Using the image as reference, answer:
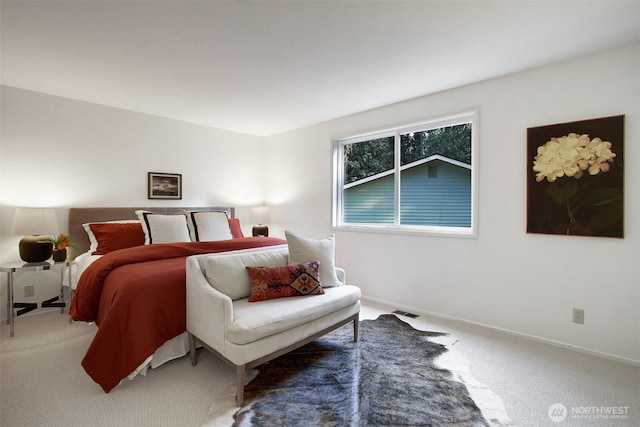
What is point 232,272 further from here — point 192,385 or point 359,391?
point 359,391

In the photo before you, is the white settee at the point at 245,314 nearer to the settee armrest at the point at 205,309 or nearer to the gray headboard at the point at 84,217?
the settee armrest at the point at 205,309

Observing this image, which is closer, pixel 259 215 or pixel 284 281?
pixel 284 281

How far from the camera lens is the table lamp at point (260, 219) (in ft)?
16.0

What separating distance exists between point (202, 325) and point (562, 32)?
3.22 m

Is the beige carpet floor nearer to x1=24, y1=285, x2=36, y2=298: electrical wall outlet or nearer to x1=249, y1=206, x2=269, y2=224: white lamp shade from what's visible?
x1=24, y1=285, x2=36, y2=298: electrical wall outlet

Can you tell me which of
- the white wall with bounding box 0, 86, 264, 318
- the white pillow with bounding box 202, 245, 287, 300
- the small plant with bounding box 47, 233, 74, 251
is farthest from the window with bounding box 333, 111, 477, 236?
the small plant with bounding box 47, 233, 74, 251

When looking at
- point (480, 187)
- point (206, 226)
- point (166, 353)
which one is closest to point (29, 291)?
point (206, 226)

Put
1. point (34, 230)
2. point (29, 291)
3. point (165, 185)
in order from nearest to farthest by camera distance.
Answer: point (34, 230) → point (29, 291) → point (165, 185)

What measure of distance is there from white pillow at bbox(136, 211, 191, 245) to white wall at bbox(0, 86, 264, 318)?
71 centimetres

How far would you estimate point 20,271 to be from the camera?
3.27 meters

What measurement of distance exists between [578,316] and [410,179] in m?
2.01

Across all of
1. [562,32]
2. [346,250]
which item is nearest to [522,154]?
A: [562,32]

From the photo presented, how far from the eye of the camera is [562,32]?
217cm

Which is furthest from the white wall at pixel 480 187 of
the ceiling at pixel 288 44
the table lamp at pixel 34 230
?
the table lamp at pixel 34 230
